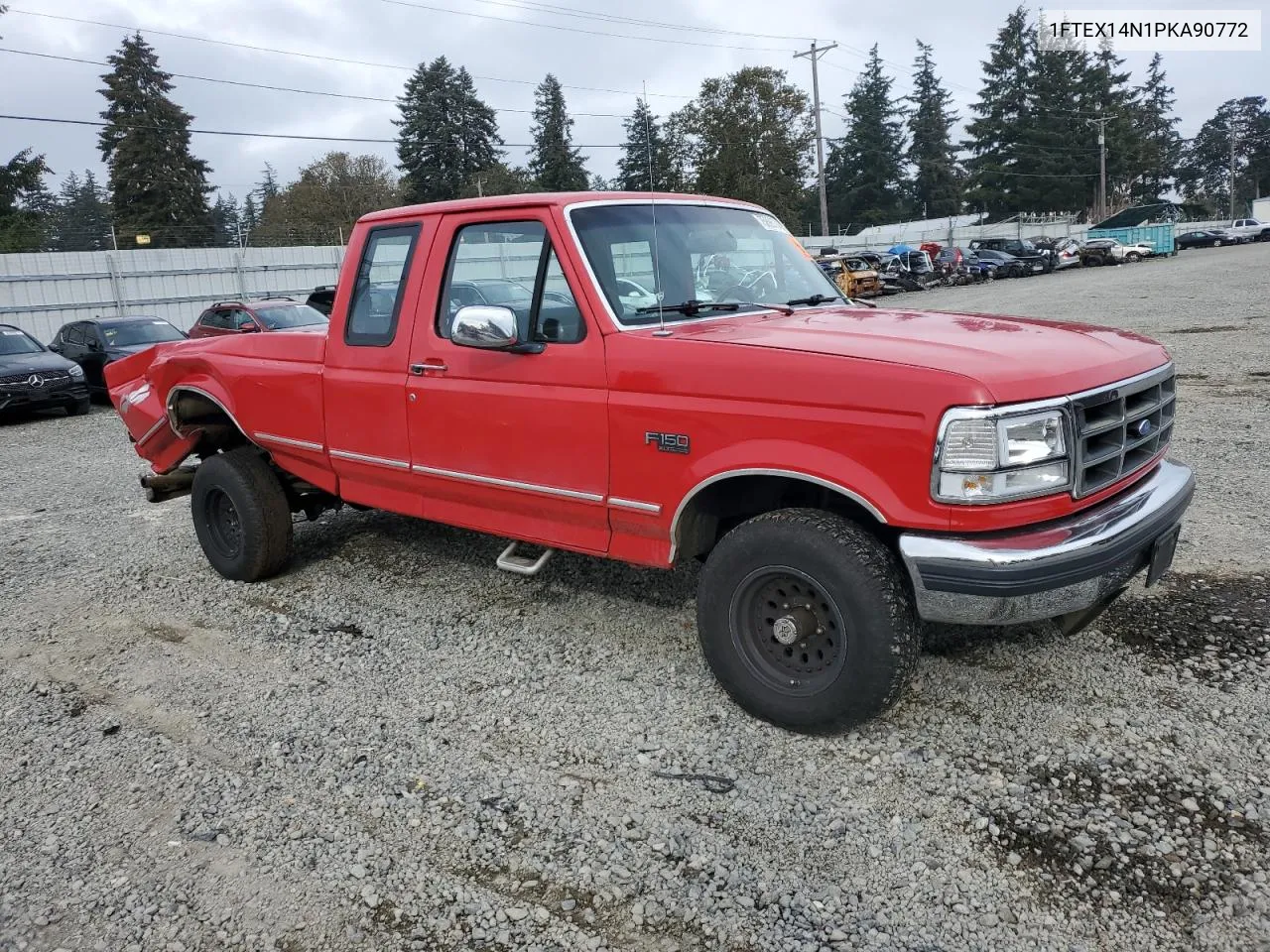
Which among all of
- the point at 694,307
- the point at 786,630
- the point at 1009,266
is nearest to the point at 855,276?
the point at 1009,266

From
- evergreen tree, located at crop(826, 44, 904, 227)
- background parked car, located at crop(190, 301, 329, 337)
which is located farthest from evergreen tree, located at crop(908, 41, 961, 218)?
background parked car, located at crop(190, 301, 329, 337)

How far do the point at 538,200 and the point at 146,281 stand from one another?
2347cm

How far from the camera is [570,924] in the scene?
2682 mm

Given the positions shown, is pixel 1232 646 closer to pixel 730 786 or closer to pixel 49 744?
pixel 730 786

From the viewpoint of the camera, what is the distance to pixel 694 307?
161 inches

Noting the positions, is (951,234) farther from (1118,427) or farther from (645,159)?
(1118,427)

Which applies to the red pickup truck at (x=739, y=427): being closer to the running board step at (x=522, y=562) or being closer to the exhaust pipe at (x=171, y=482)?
the running board step at (x=522, y=562)

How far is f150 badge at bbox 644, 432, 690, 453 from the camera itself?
11.8 ft

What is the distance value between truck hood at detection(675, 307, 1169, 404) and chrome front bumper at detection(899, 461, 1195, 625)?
47cm

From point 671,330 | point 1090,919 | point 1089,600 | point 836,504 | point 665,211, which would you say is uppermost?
point 665,211

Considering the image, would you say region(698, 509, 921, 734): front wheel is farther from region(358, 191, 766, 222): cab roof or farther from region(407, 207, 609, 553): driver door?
region(358, 191, 766, 222): cab roof

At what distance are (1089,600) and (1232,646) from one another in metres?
1.42

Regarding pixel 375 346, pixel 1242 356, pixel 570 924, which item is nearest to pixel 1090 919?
pixel 570 924

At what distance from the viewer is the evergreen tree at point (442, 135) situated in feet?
208
